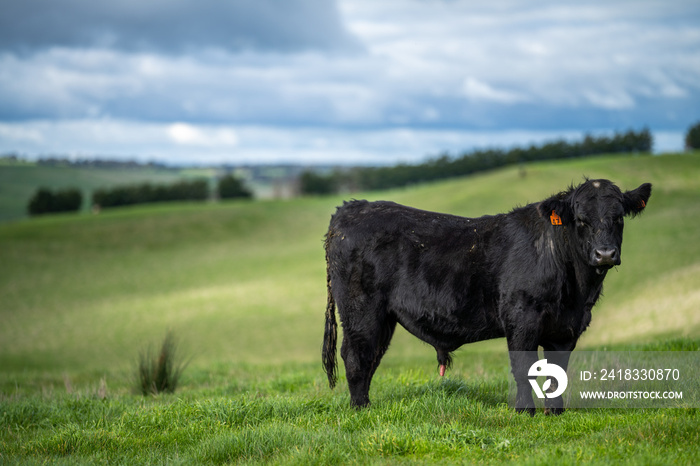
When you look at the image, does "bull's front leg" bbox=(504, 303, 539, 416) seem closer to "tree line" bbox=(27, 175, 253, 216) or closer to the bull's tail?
the bull's tail

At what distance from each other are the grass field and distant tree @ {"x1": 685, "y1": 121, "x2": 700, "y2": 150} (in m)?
45.6

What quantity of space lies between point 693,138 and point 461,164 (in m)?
45.5

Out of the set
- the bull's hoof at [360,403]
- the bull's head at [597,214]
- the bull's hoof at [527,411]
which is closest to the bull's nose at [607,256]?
the bull's head at [597,214]

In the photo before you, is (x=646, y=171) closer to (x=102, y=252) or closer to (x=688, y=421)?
(x=102, y=252)

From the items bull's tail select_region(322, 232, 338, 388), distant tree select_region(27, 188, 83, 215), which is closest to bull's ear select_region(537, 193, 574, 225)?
bull's tail select_region(322, 232, 338, 388)

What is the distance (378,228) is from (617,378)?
11.6 ft

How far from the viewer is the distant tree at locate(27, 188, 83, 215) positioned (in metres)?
95.1

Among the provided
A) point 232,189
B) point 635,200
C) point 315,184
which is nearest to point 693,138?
point 315,184

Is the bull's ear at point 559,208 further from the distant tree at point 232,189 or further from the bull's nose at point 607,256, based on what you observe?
the distant tree at point 232,189

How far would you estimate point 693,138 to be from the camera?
117 m

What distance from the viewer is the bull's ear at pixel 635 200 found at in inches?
247

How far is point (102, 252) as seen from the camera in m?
56.8

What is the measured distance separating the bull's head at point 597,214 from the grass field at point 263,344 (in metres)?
1.65

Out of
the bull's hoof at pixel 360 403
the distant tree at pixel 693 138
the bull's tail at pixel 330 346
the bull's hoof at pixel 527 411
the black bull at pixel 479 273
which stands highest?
the distant tree at pixel 693 138
